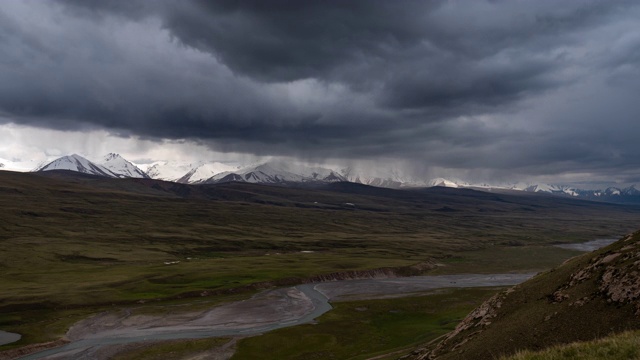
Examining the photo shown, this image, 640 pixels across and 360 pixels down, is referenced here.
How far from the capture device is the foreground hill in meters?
33.8

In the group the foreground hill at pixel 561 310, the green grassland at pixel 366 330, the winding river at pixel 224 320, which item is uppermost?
the foreground hill at pixel 561 310

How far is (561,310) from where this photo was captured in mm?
38125

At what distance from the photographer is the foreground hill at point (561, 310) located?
3378cm

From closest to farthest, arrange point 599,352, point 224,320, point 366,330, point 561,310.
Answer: point 599,352
point 561,310
point 366,330
point 224,320

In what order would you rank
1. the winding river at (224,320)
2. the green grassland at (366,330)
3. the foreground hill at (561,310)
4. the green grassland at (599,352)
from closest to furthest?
1. the green grassland at (599,352)
2. the foreground hill at (561,310)
3. the green grassland at (366,330)
4. the winding river at (224,320)

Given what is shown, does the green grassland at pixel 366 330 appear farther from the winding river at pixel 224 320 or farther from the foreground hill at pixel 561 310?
the foreground hill at pixel 561 310

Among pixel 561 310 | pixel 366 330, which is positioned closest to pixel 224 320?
pixel 366 330

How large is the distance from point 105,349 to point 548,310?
71.7m

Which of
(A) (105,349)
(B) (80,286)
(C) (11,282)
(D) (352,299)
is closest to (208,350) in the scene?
(A) (105,349)

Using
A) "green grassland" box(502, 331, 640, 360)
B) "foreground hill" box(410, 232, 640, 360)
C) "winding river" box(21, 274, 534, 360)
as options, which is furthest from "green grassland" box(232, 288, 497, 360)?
"green grassland" box(502, 331, 640, 360)

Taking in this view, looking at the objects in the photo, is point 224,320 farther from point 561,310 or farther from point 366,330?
point 561,310

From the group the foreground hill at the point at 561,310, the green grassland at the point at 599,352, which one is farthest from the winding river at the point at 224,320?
the green grassland at the point at 599,352

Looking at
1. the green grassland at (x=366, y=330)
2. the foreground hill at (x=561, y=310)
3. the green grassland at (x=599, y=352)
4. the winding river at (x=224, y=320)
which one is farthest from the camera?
the winding river at (x=224, y=320)

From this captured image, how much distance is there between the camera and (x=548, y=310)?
39.6 metres
